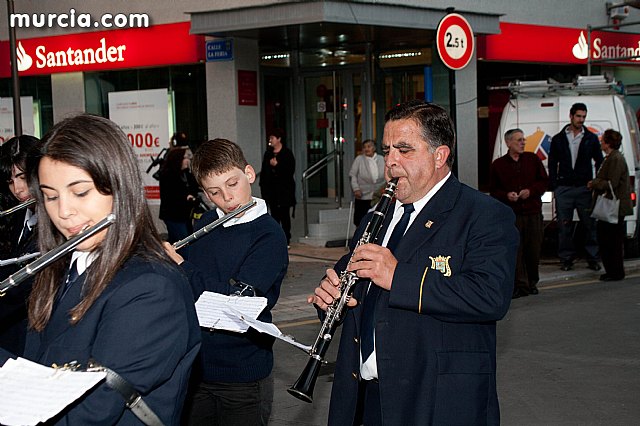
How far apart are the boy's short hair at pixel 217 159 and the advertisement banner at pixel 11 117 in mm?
16512

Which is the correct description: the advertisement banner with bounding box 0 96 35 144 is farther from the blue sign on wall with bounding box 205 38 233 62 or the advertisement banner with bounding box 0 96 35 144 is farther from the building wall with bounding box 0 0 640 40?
the blue sign on wall with bounding box 205 38 233 62

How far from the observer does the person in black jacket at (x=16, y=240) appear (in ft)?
13.1

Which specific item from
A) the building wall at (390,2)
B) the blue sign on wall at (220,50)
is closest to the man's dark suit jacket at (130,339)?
the building wall at (390,2)

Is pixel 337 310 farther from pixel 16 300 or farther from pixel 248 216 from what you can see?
pixel 16 300

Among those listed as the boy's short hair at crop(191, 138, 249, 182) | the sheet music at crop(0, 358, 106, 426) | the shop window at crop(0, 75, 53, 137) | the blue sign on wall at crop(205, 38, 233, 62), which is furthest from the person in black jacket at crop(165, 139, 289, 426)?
the shop window at crop(0, 75, 53, 137)

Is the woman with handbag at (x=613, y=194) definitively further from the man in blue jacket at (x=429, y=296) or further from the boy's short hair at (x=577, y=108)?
the man in blue jacket at (x=429, y=296)

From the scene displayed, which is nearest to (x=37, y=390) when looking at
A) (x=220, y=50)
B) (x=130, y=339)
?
(x=130, y=339)

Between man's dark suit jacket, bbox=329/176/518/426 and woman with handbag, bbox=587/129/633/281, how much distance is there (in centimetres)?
910

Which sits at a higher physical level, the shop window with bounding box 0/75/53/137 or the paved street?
the shop window with bounding box 0/75/53/137

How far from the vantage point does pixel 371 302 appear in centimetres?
355

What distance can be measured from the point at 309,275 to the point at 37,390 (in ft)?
34.7

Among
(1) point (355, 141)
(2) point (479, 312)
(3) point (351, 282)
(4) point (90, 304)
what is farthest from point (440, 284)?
(1) point (355, 141)

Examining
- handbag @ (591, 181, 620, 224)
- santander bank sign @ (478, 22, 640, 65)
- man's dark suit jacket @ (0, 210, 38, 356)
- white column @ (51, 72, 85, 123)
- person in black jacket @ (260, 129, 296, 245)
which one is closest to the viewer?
man's dark suit jacket @ (0, 210, 38, 356)

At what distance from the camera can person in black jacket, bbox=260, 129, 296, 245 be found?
49.5 feet
